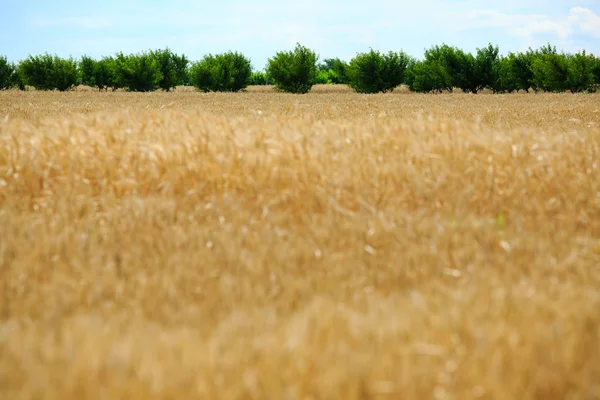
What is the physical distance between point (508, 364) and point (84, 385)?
125 cm

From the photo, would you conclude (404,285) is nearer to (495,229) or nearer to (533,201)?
(495,229)

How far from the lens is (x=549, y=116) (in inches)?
537

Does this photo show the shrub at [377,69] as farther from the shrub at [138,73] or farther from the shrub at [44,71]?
the shrub at [44,71]

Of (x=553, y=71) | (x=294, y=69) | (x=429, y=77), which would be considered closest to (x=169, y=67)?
(x=294, y=69)

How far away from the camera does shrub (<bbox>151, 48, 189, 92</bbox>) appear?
44.7 metres

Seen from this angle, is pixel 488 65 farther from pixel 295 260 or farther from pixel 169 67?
pixel 295 260

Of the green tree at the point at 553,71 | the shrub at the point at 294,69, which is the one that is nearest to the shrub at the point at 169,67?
the shrub at the point at 294,69

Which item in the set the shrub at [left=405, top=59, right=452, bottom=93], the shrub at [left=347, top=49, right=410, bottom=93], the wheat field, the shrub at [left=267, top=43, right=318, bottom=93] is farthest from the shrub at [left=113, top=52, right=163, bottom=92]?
the wheat field

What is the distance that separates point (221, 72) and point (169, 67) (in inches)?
250

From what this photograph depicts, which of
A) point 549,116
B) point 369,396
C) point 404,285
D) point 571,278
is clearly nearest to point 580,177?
point 571,278

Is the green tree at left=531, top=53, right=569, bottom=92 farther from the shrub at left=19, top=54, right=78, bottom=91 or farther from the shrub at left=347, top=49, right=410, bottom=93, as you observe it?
the shrub at left=19, top=54, right=78, bottom=91

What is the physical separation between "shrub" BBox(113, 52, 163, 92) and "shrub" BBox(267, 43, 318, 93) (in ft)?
29.1

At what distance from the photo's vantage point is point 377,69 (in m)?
39.4

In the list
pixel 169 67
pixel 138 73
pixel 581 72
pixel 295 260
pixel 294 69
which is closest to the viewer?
pixel 295 260
